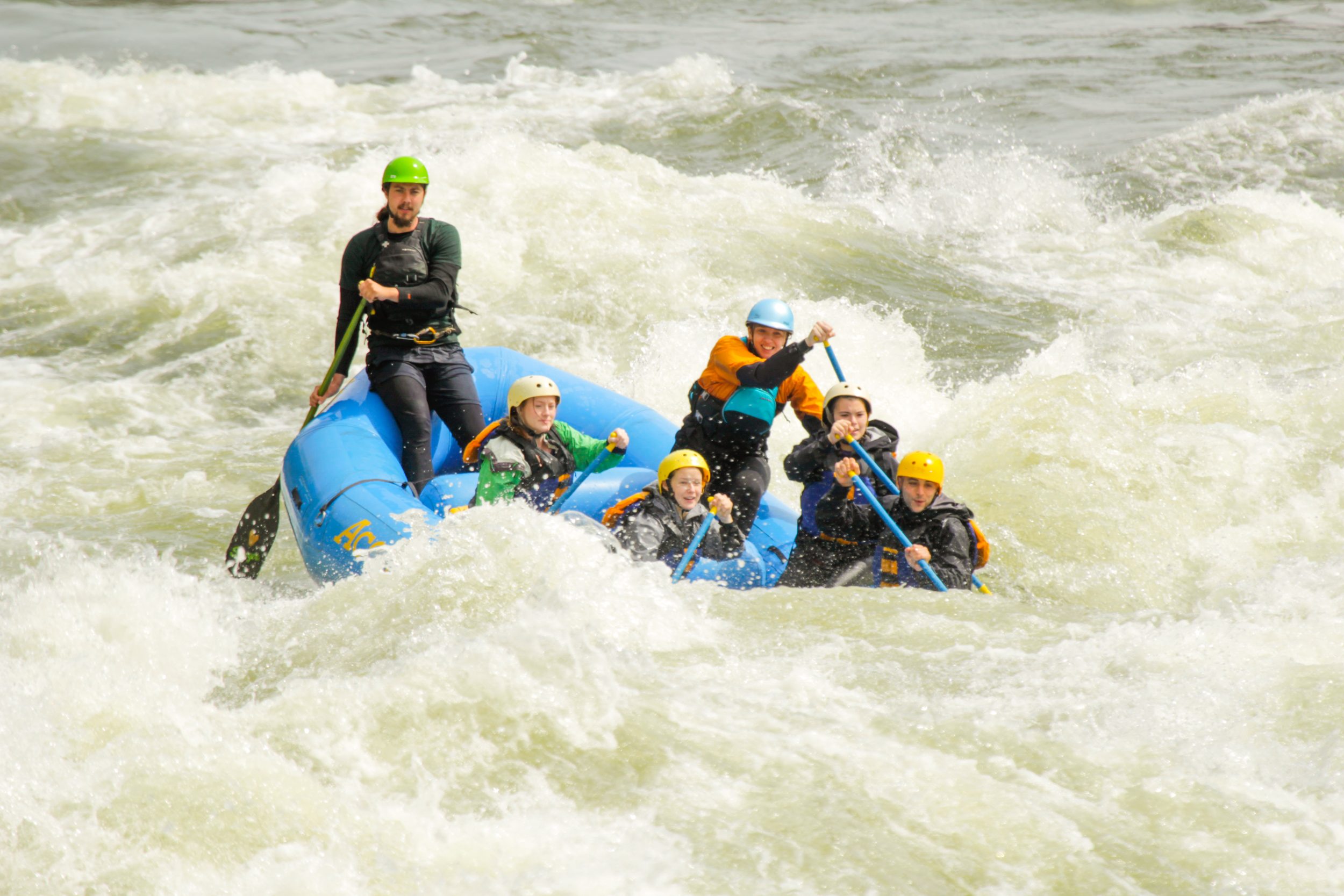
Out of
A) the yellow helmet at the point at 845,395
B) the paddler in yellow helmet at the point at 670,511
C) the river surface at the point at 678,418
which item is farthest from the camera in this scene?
the yellow helmet at the point at 845,395

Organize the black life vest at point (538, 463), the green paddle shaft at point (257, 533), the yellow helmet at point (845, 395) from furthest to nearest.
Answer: the green paddle shaft at point (257, 533) < the yellow helmet at point (845, 395) < the black life vest at point (538, 463)

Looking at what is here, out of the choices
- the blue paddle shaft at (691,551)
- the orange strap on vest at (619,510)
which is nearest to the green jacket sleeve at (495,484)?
the orange strap on vest at (619,510)

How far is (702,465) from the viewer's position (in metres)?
5.17

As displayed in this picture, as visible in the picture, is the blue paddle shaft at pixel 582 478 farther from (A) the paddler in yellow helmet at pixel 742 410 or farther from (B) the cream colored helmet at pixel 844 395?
(B) the cream colored helmet at pixel 844 395

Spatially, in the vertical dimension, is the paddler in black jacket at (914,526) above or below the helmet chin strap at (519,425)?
below

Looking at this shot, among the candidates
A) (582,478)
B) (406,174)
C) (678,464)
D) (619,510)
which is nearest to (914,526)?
(678,464)

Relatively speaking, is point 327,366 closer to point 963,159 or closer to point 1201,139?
point 963,159

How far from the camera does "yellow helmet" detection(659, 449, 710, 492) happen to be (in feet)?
16.8

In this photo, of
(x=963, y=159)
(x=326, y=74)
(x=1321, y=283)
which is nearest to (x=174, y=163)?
(x=326, y=74)

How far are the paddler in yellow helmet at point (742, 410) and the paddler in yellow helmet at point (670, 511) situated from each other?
374 mm

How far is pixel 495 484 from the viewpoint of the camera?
5.18 metres

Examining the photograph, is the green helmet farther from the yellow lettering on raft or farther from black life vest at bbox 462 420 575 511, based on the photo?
the yellow lettering on raft

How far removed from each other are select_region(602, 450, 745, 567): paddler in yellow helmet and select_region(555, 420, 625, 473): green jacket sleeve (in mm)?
518

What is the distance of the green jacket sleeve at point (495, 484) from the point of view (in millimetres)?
5148
